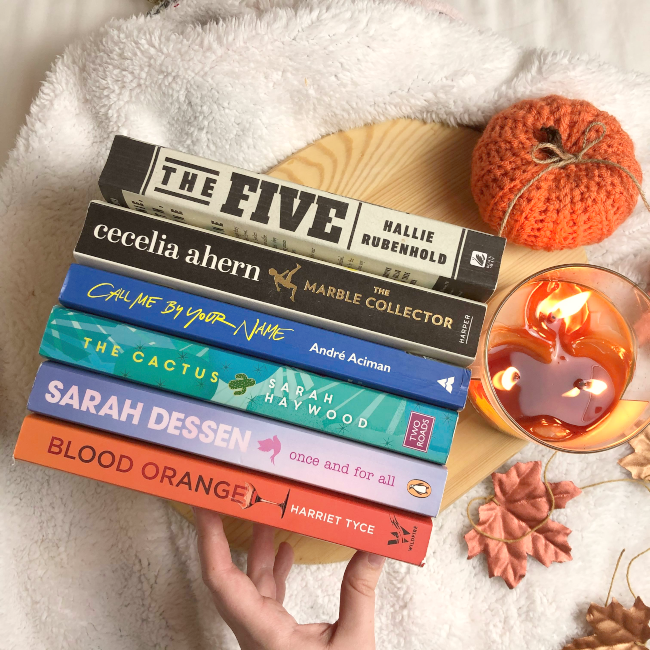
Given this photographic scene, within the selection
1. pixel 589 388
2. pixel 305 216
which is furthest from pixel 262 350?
pixel 589 388

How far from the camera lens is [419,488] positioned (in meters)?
0.47

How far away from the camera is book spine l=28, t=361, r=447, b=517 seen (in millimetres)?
463

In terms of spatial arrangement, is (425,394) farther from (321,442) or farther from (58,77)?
(58,77)

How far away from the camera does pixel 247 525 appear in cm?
59

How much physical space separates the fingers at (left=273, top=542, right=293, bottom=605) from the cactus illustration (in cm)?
21

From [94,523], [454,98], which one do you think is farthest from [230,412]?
[454,98]

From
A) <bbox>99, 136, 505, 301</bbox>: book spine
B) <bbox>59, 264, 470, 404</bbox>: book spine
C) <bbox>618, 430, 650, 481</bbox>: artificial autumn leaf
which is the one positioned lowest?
<bbox>59, 264, 470, 404</bbox>: book spine

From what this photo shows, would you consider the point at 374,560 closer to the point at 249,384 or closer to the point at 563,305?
the point at 249,384

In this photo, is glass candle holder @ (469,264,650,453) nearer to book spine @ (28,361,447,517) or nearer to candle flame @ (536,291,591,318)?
candle flame @ (536,291,591,318)

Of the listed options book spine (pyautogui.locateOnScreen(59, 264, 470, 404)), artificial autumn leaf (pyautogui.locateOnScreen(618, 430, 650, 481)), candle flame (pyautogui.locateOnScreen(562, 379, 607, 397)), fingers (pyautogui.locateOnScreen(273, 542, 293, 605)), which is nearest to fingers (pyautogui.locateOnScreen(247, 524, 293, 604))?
fingers (pyautogui.locateOnScreen(273, 542, 293, 605))

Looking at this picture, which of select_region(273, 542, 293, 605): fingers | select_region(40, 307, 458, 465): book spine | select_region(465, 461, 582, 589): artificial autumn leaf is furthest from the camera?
select_region(465, 461, 582, 589): artificial autumn leaf

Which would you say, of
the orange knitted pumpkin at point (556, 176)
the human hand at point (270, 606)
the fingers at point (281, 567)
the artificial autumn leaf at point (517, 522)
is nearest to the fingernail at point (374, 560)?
the human hand at point (270, 606)

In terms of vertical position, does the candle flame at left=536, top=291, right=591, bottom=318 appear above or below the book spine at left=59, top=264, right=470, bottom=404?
above

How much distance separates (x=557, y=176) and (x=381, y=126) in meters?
0.21
